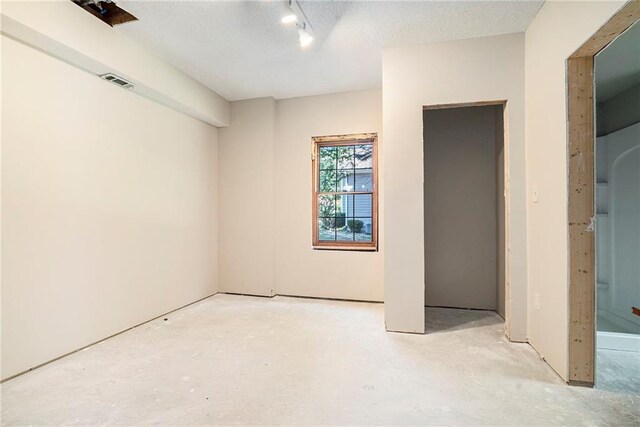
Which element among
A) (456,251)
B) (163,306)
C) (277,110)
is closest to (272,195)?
(277,110)

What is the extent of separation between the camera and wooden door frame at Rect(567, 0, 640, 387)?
2.03m

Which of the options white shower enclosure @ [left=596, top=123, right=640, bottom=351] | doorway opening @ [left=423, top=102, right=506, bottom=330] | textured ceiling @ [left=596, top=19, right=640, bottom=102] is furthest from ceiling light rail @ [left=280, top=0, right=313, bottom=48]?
white shower enclosure @ [left=596, top=123, right=640, bottom=351]

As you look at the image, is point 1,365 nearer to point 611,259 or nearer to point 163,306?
point 163,306

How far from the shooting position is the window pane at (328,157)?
4.45m

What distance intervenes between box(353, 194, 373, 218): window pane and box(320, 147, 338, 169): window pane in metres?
0.60

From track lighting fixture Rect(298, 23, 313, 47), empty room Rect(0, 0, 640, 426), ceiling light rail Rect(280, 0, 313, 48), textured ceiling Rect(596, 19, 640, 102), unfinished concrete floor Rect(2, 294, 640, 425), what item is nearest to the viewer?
unfinished concrete floor Rect(2, 294, 640, 425)

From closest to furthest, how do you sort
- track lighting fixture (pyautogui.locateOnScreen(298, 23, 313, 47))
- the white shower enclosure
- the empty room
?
the empty room < track lighting fixture (pyautogui.locateOnScreen(298, 23, 313, 47)) < the white shower enclosure

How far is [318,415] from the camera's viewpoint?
175 cm

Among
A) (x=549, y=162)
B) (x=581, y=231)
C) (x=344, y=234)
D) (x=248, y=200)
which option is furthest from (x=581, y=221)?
(x=248, y=200)

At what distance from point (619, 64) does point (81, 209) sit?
5.49 m

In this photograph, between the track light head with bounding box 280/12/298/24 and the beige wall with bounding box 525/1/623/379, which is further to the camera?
the track light head with bounding box 280/12/298/24

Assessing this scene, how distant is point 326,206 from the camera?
4.45m

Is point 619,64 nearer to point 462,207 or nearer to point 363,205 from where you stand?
point 462,207

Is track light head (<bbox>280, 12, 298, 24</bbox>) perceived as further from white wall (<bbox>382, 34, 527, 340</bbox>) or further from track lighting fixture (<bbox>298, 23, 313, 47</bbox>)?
white wall (<bbox>382, 34, 527, 340</bbox>)
